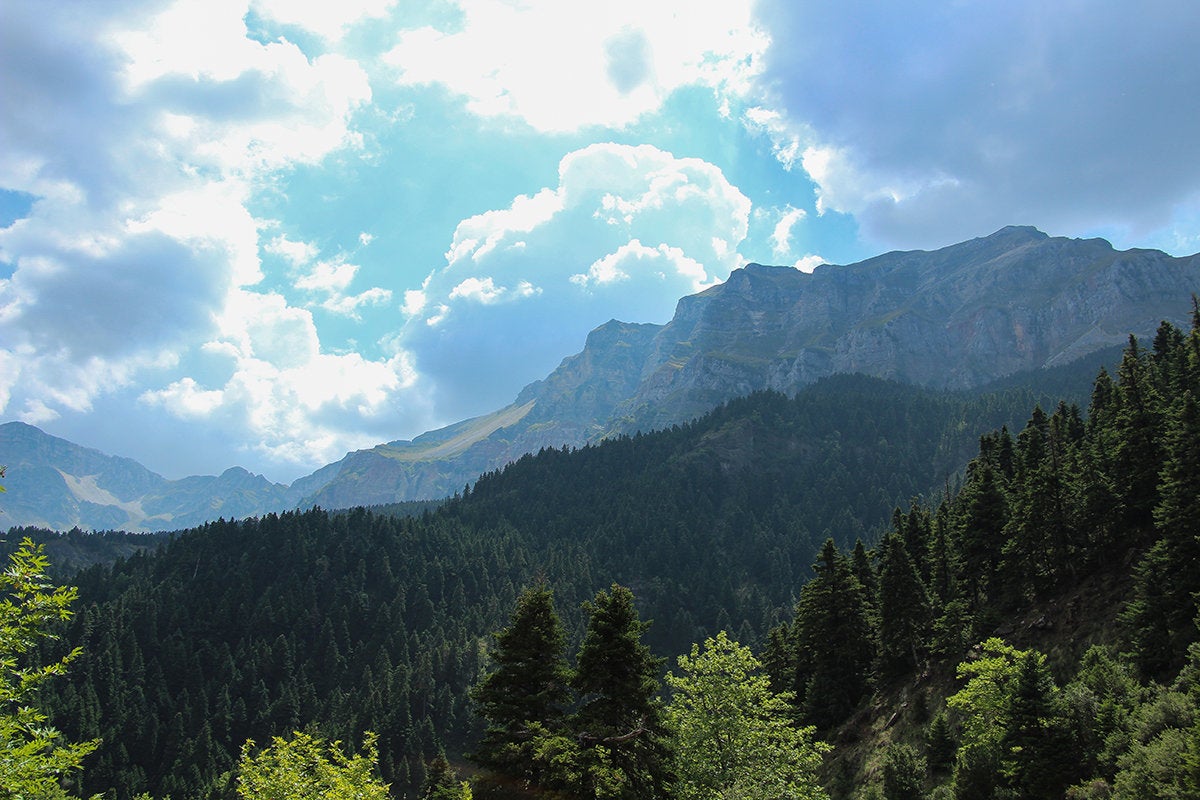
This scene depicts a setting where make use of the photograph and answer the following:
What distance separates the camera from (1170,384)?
245ft

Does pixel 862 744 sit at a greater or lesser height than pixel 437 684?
greater

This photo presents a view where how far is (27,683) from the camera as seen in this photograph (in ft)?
50.3

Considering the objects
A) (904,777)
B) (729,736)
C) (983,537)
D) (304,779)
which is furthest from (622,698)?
(983,537)

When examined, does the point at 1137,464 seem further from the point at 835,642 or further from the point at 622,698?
the point at 622,698

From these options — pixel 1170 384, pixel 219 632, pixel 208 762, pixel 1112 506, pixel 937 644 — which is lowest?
pixel 208 762

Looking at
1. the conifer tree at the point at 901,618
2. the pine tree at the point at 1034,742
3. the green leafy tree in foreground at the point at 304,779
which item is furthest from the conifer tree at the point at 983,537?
the green leafy tree in foreground at the point at 304,779

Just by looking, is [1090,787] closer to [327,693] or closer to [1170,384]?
[1170,384]

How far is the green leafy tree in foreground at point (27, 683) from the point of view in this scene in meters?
14.3

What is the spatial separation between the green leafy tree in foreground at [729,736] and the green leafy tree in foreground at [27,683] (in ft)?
71.6

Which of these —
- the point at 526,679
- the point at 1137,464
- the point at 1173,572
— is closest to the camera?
the point at 526,679

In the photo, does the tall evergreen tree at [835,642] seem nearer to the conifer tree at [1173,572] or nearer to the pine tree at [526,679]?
the conifer tree at [1173,572]

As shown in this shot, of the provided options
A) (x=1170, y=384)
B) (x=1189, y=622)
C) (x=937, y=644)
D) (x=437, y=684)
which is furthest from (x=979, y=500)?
(x=437, y=684)

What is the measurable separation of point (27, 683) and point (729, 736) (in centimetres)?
2765

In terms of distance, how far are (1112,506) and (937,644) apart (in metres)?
17.4
